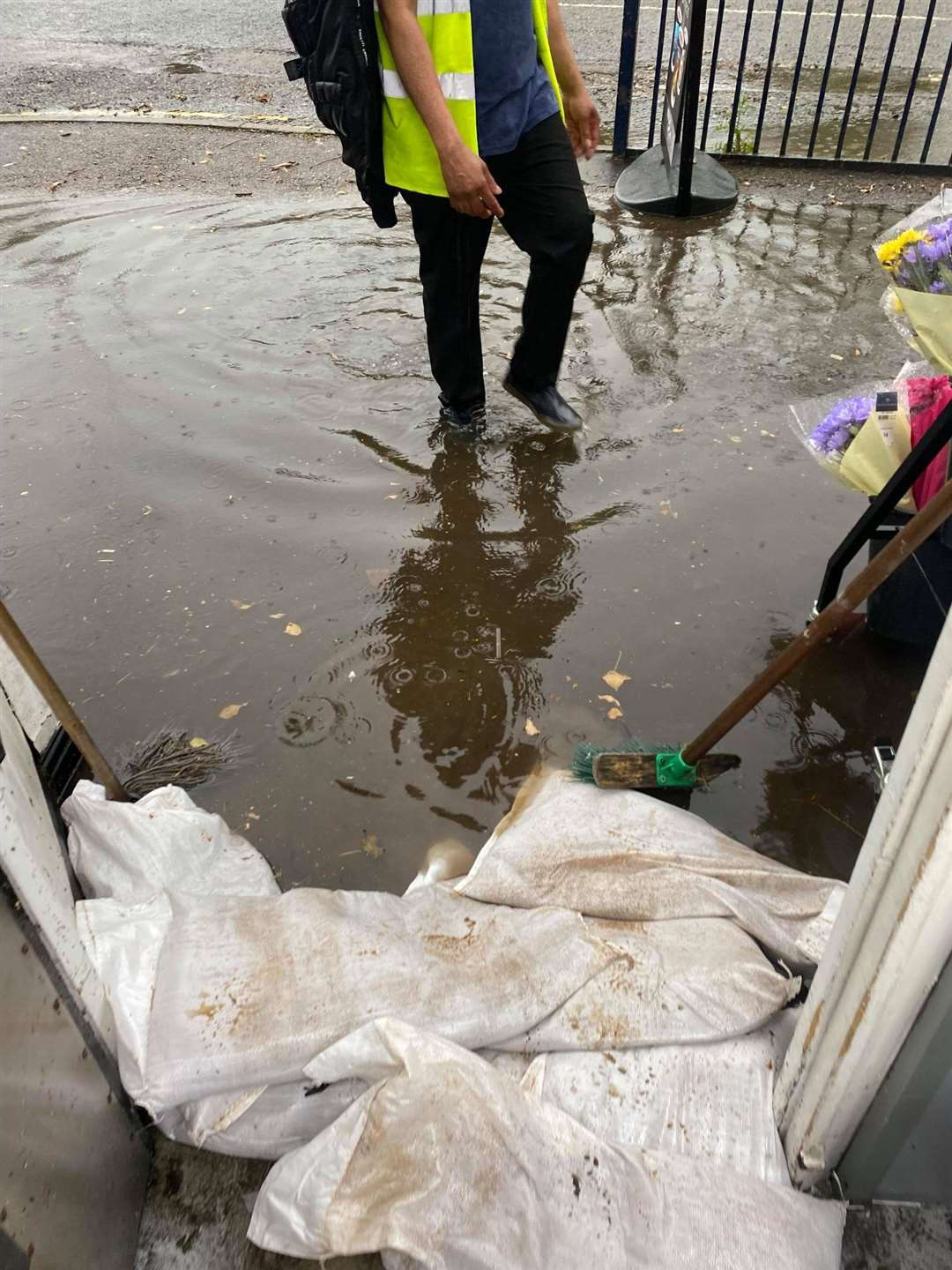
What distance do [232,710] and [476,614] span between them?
2.61ft

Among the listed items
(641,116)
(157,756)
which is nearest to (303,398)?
(157,756)

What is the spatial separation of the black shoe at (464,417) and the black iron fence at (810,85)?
334 centimetres

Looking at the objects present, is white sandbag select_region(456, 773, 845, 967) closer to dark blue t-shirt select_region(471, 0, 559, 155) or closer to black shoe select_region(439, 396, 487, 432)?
black shoe select_region(439, 396, 487, 432)

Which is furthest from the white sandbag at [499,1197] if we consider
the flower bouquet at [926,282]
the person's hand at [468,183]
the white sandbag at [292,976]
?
the person's hand at [468,183]

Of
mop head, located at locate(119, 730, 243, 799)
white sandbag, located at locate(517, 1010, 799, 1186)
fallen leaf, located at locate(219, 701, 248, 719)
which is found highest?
white sandbag, located at locate(517, 1010, 799, 1186)

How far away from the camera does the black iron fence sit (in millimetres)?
5676

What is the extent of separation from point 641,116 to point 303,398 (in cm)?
504

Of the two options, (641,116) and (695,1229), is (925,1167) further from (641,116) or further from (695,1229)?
(641,116)

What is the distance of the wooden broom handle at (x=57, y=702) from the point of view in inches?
71.3

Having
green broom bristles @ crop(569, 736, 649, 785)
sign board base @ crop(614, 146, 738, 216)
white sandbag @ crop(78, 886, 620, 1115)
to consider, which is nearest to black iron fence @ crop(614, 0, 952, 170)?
sign board base @ crop(614, 146, 738, 216)

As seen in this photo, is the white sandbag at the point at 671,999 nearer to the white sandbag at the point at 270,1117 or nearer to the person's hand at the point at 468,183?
the white sandbag at the point at 270,1117

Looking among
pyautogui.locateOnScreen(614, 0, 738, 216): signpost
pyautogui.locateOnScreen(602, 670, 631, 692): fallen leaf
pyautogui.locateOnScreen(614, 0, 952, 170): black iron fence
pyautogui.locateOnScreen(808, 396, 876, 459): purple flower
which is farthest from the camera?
pyautogui.locateOnScreen(614, 0, 952, 170): black iron fence

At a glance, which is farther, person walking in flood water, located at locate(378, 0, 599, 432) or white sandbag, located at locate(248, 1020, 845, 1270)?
person walking in flood water, located at locate(378, 0, 599, 432)

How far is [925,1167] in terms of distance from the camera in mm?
1412
